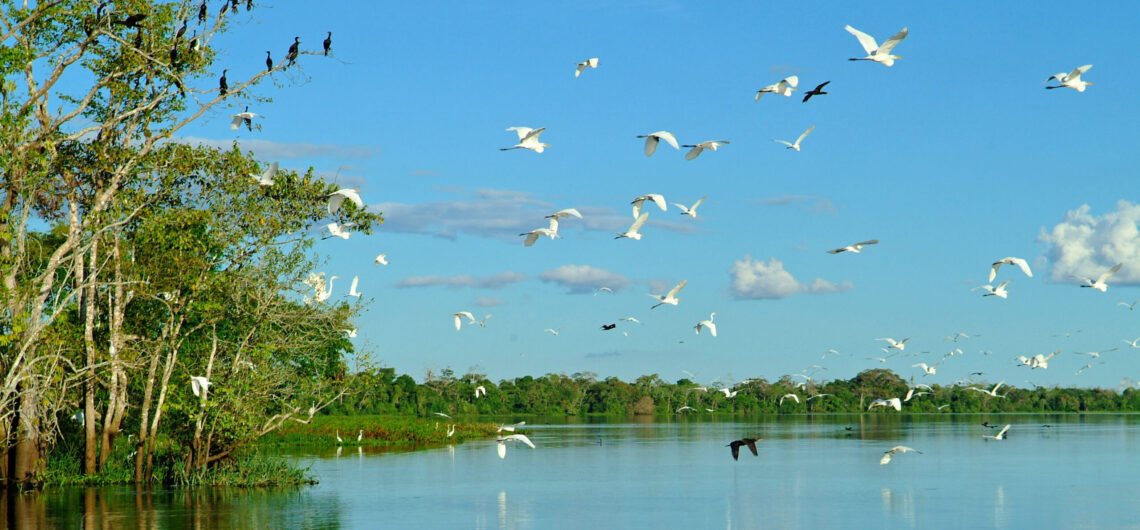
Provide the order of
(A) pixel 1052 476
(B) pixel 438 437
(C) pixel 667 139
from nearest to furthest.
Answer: (C) pixel 667 139 < (A) pixel 1052 476 < (B) pixel 438 437

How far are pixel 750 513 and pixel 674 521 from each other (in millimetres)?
2730

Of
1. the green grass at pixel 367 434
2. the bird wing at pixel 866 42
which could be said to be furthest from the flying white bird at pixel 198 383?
the green grass at pixel 367 434

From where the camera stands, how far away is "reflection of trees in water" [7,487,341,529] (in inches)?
1014

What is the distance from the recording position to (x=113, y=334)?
29984 mm

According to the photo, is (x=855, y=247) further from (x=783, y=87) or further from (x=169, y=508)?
(x=169, y=508)

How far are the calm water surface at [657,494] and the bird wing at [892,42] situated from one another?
39.0 feet

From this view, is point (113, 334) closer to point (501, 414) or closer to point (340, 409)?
point (340, 409)

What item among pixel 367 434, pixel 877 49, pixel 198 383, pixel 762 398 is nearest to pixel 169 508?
pixel 198 383

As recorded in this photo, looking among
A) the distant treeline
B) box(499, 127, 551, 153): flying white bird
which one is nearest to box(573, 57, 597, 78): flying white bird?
box(499, 127, 551, 153): flying white bird

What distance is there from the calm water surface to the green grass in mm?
7395

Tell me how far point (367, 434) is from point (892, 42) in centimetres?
4981

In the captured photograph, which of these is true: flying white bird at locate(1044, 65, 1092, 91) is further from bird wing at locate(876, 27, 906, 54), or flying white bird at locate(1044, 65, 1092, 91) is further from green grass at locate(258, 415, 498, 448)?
green grass at locate(258, 415, 498, 448)

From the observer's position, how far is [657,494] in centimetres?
3409

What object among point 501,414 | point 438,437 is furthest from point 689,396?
point 438,437
